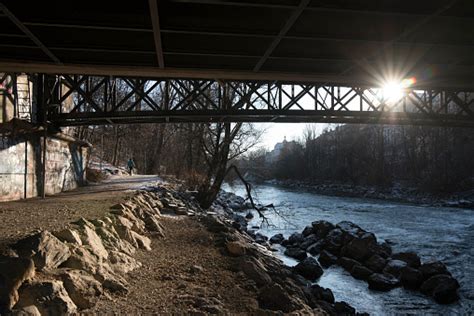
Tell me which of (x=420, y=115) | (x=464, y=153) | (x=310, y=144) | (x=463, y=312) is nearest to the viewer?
(x=463, y=312)

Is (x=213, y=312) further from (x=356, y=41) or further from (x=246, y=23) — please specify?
(x=356, y=41)

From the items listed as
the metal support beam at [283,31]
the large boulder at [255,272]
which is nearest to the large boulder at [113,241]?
the large boulder at [255,272]

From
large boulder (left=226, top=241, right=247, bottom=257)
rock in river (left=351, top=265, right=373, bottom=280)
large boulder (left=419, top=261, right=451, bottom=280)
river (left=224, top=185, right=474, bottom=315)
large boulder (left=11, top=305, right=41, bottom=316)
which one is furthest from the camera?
rock in river (left=351, top=265, right=373, bottom=280)

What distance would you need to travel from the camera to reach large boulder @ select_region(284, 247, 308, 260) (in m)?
14.7

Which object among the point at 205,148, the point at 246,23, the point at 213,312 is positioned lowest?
the point at 213,312

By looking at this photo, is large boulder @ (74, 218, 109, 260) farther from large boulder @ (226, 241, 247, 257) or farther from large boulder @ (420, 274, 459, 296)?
large boulder @ (420, 274, 459, 296)

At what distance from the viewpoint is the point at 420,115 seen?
16953mm

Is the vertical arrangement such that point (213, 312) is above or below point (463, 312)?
above

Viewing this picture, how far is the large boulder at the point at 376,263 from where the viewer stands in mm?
12775

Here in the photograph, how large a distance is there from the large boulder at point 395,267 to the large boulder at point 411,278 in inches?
18.6

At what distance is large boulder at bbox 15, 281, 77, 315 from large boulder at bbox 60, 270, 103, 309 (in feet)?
0.64

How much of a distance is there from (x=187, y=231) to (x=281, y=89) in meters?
7.37

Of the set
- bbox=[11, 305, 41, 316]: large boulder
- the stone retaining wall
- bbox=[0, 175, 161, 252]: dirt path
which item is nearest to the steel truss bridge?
bbox=[0, 175, 161, 252]: dirt path

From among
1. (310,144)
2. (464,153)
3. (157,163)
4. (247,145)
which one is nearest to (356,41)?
(247,145)
